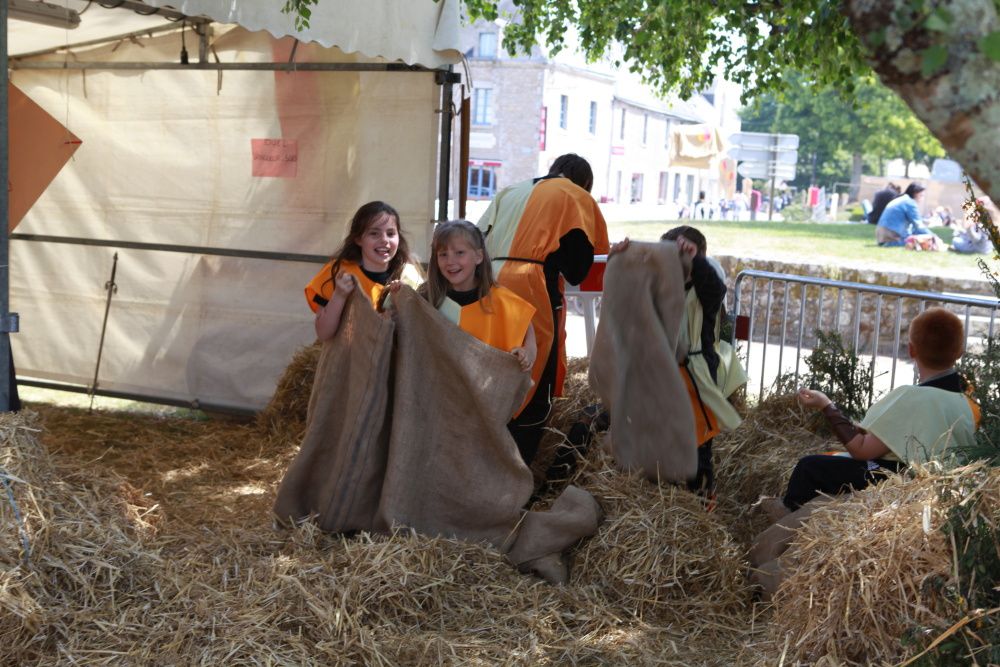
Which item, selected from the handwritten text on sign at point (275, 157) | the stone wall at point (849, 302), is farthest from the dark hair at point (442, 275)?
the stone wall at point (849, 302)

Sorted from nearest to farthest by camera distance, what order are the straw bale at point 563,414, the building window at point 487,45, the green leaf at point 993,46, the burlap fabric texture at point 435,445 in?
1. the green leaf at point 993,46
2. the burlap fabric texture at point 435,445
3. the straw bale at point 563,414
4. the building window at point 487,45

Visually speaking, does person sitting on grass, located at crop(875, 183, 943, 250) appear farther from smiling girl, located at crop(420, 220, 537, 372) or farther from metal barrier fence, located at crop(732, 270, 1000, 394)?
smiling girl, located at crop(420, 220, 537, 372)

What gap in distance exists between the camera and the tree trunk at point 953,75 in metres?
2.51

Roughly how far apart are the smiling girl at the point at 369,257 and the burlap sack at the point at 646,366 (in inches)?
40.8

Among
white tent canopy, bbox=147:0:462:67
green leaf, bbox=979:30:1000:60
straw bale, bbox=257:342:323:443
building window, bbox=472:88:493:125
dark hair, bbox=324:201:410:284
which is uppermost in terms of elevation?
building window, bbox=472:88:493:125

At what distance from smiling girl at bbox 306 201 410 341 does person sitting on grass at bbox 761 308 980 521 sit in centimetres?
198

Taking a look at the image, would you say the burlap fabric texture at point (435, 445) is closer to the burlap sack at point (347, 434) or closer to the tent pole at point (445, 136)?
the burlap sack at point (347, 434)

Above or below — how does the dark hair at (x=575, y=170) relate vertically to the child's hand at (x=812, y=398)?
above

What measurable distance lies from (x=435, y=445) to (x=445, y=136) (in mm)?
3020

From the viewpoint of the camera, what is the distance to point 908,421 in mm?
4020

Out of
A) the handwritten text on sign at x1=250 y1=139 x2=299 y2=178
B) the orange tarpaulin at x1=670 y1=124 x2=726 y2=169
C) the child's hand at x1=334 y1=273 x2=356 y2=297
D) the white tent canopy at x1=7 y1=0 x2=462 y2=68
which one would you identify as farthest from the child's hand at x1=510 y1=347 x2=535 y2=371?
the orange tarpaulin at x1=670 y1=124 x2=726 y2=169

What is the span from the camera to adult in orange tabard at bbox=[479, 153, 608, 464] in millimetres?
5363

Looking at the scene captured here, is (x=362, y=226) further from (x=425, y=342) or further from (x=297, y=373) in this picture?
(x=297, y=373)

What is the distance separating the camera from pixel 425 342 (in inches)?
175
